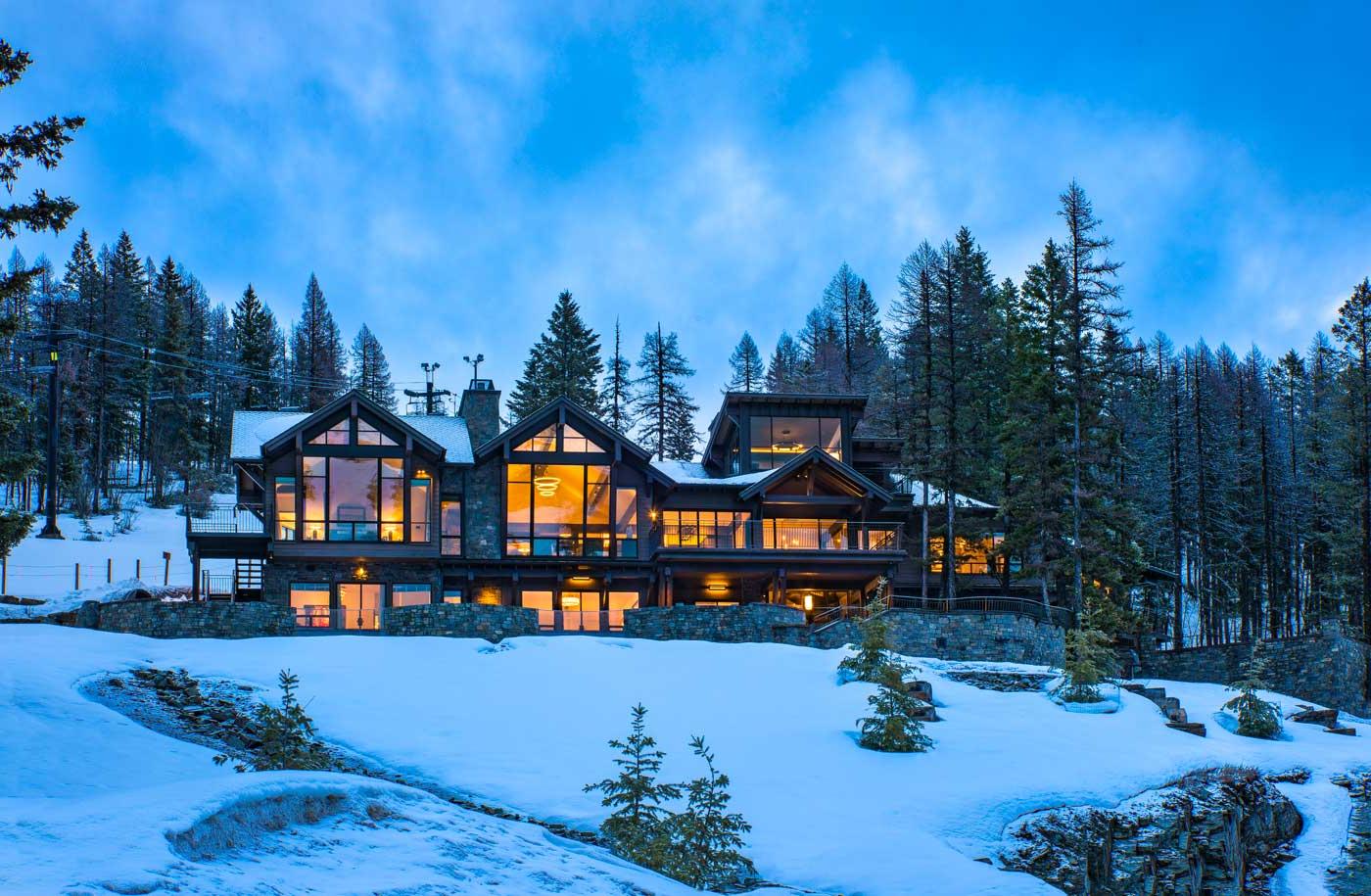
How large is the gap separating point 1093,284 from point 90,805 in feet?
117

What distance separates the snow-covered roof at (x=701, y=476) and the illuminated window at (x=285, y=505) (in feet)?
40.5

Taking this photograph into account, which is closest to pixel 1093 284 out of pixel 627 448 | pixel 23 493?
pixel 627 448

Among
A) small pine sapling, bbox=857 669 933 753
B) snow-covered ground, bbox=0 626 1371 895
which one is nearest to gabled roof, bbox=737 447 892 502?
snow-covered ground, bbox=0 626 1371 895

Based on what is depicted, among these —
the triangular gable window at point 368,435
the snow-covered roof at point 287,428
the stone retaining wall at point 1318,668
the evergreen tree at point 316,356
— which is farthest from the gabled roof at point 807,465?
the evergreen tree at point 316,356

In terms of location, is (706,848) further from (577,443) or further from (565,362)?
(565,362)

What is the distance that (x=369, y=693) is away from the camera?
1781cm

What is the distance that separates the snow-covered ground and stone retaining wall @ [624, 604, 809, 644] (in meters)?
3.15

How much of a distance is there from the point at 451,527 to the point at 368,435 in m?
3.98

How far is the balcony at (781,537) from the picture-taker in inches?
1407

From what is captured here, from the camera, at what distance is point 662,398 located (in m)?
60.3

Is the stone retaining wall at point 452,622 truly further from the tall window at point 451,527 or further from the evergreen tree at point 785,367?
the evergreen tree at point 785,367

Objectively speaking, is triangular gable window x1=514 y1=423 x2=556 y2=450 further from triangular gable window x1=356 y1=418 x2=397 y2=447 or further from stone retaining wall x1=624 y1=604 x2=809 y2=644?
stone retaining wall x1=624 y1=604 x2=809 y2=644

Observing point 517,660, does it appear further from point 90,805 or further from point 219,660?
point 90,805

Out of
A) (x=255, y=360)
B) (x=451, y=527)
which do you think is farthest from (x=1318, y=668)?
(x=255, y=360)
